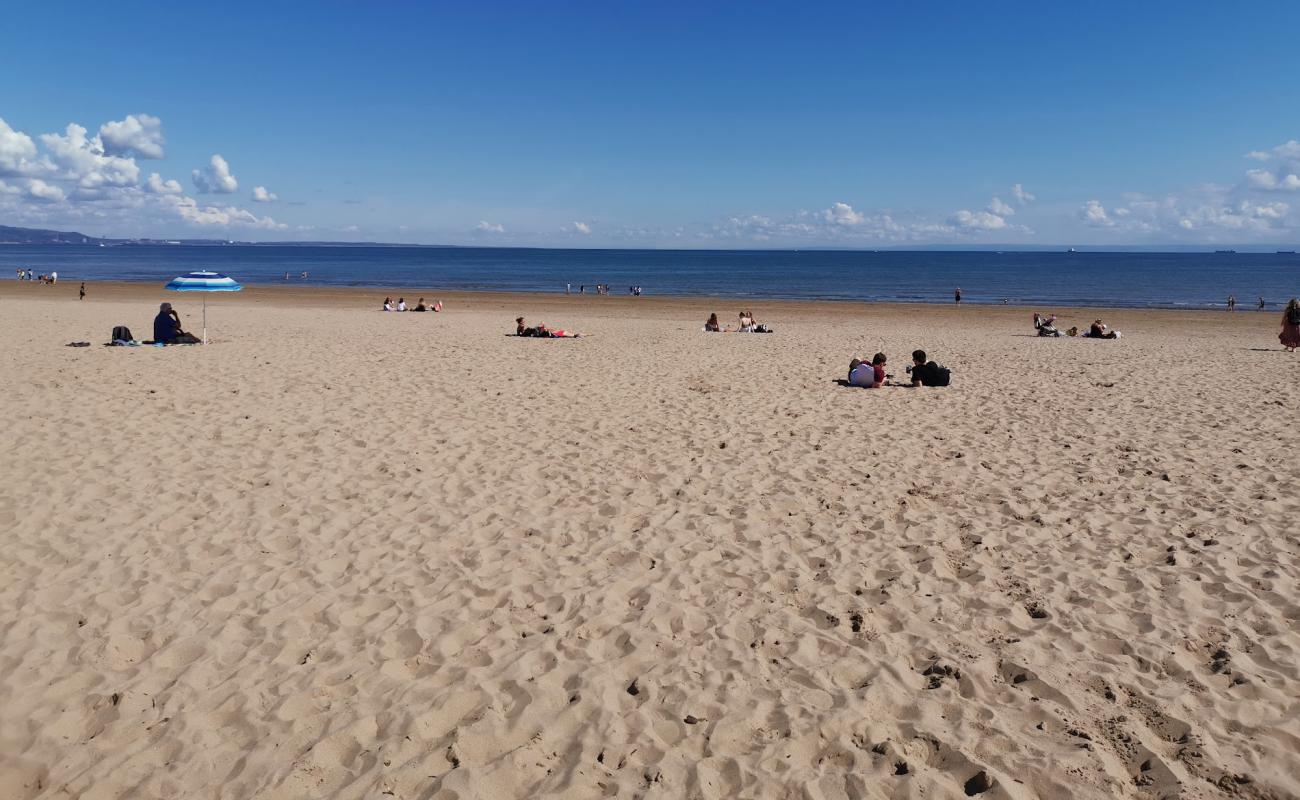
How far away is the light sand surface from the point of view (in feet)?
13.3

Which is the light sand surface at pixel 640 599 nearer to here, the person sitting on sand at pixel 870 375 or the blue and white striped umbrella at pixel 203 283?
the person sitting on sand at pixel 870 375

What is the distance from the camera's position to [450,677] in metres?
4.77

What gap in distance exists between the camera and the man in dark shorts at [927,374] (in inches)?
595

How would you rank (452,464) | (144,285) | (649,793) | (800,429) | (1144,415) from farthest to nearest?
(144,285), (1144,415), (800,429), (452,464), (649,793)

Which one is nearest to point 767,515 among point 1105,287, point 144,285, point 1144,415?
point 1144,415

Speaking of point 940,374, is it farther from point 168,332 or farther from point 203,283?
point 168,332

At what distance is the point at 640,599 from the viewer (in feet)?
19.1

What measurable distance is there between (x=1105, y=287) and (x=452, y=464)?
74.6m

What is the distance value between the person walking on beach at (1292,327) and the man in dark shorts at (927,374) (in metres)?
12.9

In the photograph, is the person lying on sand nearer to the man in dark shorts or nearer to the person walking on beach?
the man in dark shorts

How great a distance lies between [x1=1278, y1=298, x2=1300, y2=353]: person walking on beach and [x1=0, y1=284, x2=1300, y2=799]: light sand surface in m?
11.4

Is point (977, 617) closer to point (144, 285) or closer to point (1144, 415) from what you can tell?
point (1144, 415)

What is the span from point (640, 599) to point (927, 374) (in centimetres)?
1104

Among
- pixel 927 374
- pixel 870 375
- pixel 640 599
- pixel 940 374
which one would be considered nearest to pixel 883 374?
pixel 870 375
